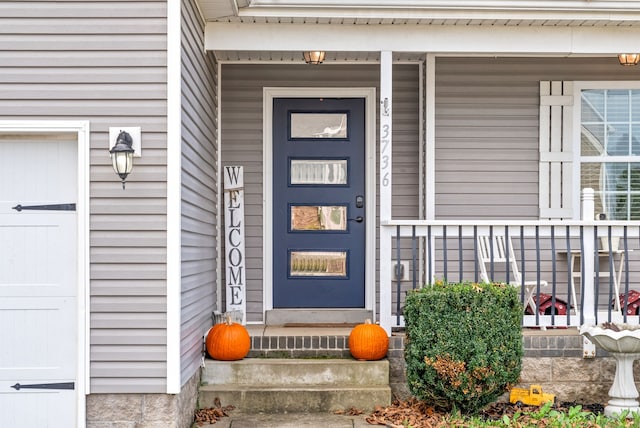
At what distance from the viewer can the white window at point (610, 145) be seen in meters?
6.87

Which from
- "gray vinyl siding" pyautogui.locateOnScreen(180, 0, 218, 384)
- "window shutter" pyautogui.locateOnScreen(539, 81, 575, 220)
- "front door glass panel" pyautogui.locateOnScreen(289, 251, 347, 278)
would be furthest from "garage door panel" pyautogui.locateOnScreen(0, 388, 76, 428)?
"window shutter" pyautogui.locateOnScreen(539, 81, 575, 220)

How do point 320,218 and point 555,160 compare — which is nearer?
point 555,160

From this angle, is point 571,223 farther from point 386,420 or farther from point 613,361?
point 386,420

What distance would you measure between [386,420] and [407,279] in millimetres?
1953

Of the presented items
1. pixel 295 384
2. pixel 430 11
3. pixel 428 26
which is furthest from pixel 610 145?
pixel 295 384

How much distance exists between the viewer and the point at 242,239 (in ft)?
22.5

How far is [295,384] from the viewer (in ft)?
18.6

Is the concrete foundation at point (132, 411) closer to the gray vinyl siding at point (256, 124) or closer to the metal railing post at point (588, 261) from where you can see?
the gray vinyl siding at point (256, 124)

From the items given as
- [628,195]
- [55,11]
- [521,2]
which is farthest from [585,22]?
[55,11]

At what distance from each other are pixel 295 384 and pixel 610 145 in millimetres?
3529

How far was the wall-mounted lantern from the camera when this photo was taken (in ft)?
15.1

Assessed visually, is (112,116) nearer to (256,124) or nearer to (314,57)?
(314,57)

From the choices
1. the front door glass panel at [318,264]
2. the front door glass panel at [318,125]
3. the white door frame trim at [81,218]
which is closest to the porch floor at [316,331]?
the front door glass panel at [318,264]

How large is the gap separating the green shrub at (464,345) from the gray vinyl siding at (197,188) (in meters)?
1.50
